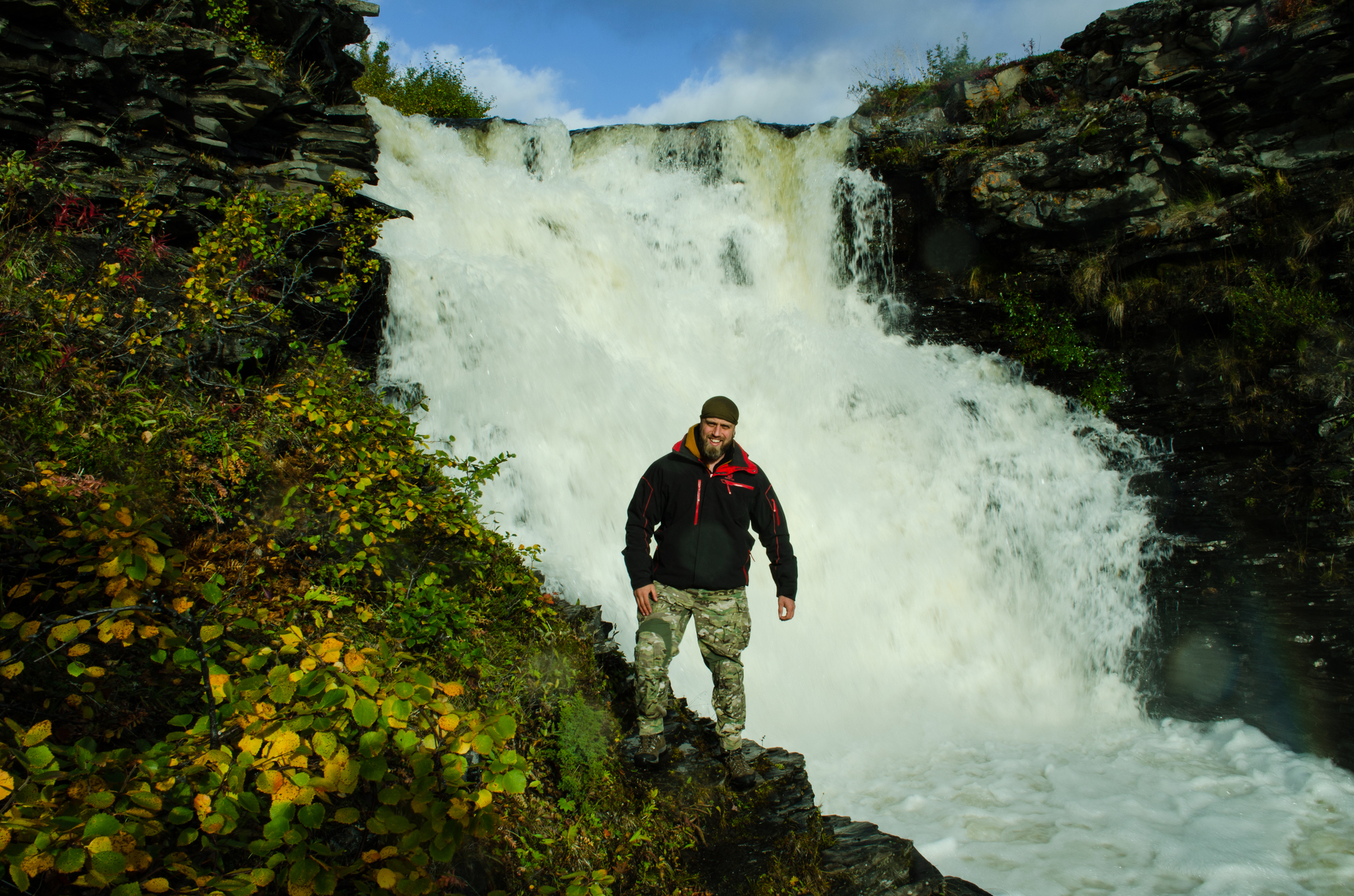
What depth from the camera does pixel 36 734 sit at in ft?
5.87

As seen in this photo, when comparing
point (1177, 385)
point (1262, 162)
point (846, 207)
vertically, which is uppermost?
point (846, 207)

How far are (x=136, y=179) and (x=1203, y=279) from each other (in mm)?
14351

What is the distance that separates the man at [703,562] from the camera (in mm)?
4391

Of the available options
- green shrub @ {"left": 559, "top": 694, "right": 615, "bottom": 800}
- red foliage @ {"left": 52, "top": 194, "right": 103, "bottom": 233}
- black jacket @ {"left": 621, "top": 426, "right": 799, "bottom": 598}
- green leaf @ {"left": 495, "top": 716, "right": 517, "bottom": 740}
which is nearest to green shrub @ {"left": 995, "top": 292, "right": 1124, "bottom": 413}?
black jacket @ {"left": 621, "top": 426, "right": 799, "bottom": 598}

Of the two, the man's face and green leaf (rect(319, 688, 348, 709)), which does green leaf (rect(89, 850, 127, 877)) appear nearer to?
green leaf (rect(319, 688, 348, 709))

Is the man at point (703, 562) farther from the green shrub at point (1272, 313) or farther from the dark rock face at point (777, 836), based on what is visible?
the green shrub at point (1272, 313)

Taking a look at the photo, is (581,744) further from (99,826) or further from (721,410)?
(99,826)

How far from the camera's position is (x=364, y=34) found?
1162 cm

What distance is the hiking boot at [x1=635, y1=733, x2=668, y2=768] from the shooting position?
14.7ft

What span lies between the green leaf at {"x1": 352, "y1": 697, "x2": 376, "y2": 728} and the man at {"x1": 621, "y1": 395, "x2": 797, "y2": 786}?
8.29 feet

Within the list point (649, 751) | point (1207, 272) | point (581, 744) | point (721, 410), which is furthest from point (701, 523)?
point (1207, 272)

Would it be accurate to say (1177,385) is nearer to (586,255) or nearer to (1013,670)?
(1013,670)

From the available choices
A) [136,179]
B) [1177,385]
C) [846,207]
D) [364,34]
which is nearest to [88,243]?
[136,179]

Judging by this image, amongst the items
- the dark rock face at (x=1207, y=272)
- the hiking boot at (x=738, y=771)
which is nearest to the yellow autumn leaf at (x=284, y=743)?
the hiking boot at (x=738, y=771)
